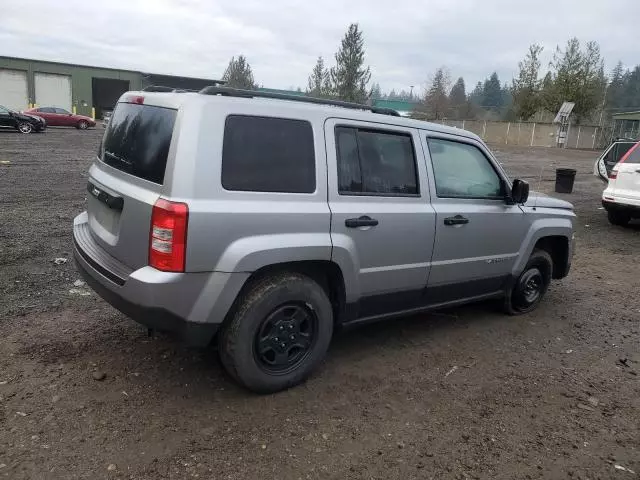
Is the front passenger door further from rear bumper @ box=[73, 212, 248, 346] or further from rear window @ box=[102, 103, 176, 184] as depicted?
rear window @ box=[102, 103, 176, 184]

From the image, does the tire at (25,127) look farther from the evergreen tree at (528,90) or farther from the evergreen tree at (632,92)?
the evergreen tree at (632,92)

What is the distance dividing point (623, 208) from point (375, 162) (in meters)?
7.46

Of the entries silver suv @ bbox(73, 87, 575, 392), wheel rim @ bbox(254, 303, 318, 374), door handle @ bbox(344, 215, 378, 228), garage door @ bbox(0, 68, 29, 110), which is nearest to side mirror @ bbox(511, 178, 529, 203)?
silver suv @ bbox(73, 87, 575, 392)

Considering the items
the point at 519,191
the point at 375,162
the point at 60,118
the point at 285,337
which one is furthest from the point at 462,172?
the point at 60,118

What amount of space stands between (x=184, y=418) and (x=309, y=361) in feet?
2.91

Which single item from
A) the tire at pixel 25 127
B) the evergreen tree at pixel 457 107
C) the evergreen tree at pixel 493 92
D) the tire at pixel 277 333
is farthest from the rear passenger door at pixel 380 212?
the evergreen tree at pixel 493 92

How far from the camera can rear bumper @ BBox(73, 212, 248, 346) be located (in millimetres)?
3016

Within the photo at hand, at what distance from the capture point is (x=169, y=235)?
2.95 m

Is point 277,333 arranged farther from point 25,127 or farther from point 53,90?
point 53,90

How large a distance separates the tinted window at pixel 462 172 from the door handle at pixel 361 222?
78cm

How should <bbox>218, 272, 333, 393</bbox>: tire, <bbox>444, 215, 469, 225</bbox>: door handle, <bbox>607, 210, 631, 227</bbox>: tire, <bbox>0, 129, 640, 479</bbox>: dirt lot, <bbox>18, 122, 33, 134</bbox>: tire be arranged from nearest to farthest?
<bbox>0, 129, 640, 479</bbox>: dirt lot < <bbox>218, 272, 333, 393</bbox>: tire < <bbox>444, 215, 469, 225</bbox>: door handle < <bbox>607, 210, 631, 227</bbox>: tire < <bbox>18, 122, 33, 134</bbox>: tire

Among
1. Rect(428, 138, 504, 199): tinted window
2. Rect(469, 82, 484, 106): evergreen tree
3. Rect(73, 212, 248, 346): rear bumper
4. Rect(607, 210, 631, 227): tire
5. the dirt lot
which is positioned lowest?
the dirt lot

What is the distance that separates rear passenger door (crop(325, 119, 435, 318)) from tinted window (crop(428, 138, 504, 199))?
204mm

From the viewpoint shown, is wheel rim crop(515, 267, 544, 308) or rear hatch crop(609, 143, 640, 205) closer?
wheel rim crop(515, 267, 544, 308)
